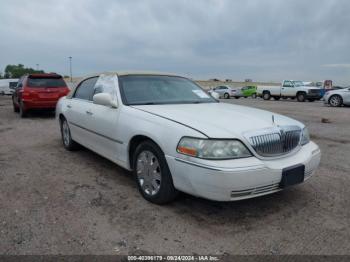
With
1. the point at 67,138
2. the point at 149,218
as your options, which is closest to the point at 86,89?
the point at 67,138

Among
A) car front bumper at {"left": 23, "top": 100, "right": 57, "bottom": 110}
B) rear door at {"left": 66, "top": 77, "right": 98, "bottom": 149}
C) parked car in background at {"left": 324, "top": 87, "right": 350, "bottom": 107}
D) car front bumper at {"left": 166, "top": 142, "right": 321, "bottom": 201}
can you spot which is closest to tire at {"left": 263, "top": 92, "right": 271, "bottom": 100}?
parked car in background at {"left": 324, "top": 87, "right": 350, "bottom": 107}

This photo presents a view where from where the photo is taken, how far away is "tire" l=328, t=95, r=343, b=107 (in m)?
19.2

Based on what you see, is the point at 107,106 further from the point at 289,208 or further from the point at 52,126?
the point at 52,126

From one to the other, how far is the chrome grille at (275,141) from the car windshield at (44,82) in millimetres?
10254

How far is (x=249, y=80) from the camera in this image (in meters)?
94.8

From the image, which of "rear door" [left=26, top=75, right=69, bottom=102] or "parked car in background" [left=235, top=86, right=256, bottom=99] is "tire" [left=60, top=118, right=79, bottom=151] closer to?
"rear door" [left=26, top=75, right=69, bottom=102]

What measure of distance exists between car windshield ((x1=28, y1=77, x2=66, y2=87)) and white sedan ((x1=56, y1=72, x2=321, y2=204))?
789 cm

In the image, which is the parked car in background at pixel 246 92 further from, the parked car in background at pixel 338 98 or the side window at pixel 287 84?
the parked car in background at pixel 338 98

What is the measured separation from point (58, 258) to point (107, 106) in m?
2.20

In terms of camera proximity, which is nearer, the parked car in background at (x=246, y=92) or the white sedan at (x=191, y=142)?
the white sedan at (x=191, y=142)

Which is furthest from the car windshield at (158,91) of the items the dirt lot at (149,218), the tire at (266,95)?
the tire at (266,95)

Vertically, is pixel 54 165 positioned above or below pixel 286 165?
below

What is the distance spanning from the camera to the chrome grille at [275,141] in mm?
3213

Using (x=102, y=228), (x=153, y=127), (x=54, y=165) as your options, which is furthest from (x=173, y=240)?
(x=54, y=165)
